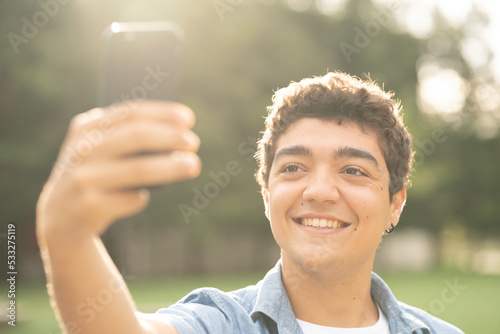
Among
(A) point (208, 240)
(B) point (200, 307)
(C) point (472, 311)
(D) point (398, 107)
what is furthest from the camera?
(A) point (208, 240)

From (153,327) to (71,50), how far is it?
19661mm

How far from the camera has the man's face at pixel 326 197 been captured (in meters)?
2.88

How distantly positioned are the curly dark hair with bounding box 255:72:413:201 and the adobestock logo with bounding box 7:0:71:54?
1794 cm

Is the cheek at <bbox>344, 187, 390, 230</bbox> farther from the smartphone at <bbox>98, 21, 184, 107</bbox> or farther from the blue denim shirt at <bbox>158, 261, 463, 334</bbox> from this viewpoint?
the smartphone at <bbox>98, 21, 184, 107</bbox>

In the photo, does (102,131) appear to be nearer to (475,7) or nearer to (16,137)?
(16,137)

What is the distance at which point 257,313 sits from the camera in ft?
9.36

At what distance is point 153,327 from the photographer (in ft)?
6.73

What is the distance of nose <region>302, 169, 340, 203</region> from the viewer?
9.43 ft

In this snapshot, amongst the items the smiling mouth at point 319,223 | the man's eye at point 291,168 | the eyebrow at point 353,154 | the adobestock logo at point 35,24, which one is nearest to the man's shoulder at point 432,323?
the smiling mouth at point 319,223

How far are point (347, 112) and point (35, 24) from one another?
61.1 ft

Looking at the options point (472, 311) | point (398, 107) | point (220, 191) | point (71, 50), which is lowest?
point (472, 311)

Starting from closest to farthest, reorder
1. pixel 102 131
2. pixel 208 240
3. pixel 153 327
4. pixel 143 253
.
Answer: pixel 102 131 → pixel 153 327 → pixel 208 240 → pixel 143 253

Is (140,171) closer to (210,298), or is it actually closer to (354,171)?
(210,298)

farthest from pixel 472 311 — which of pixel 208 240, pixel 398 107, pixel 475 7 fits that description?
pixel 475 7
